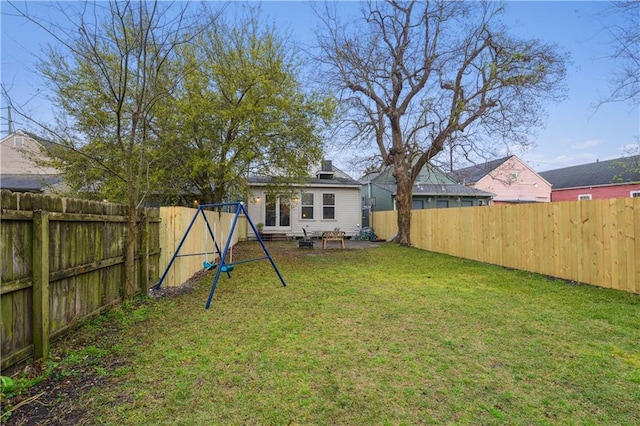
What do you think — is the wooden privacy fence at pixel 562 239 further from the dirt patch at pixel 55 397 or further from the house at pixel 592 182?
the house at pixel 592 182

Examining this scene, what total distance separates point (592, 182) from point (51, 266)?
29733mm

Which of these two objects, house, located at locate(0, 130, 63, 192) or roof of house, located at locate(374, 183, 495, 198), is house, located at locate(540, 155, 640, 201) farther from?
house, located at locate(0, 130, 63, 192)

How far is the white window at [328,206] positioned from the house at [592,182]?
16.6 m

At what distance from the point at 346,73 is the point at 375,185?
9357mm

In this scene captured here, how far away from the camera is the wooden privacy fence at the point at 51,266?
250 cm

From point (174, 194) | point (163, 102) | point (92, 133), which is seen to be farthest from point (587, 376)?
point (92, 133)

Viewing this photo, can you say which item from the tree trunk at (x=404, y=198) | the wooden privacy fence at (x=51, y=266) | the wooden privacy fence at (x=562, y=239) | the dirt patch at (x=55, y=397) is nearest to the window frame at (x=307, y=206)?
the tree trunk at (x=404, y=198)

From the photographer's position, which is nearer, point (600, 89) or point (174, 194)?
point (600, 89)

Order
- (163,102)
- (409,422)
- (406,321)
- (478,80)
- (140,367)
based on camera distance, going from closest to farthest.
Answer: (409,422) → (140,367) → (406,321) → (163,102) → (478,80)

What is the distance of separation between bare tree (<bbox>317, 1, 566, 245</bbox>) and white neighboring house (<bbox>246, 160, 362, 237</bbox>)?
437 cm

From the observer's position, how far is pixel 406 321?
410 cm

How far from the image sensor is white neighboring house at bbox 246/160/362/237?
54.5ft

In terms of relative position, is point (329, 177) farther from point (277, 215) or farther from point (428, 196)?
point (428, 196)

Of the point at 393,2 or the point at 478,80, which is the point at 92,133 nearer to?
the point at 393,2
